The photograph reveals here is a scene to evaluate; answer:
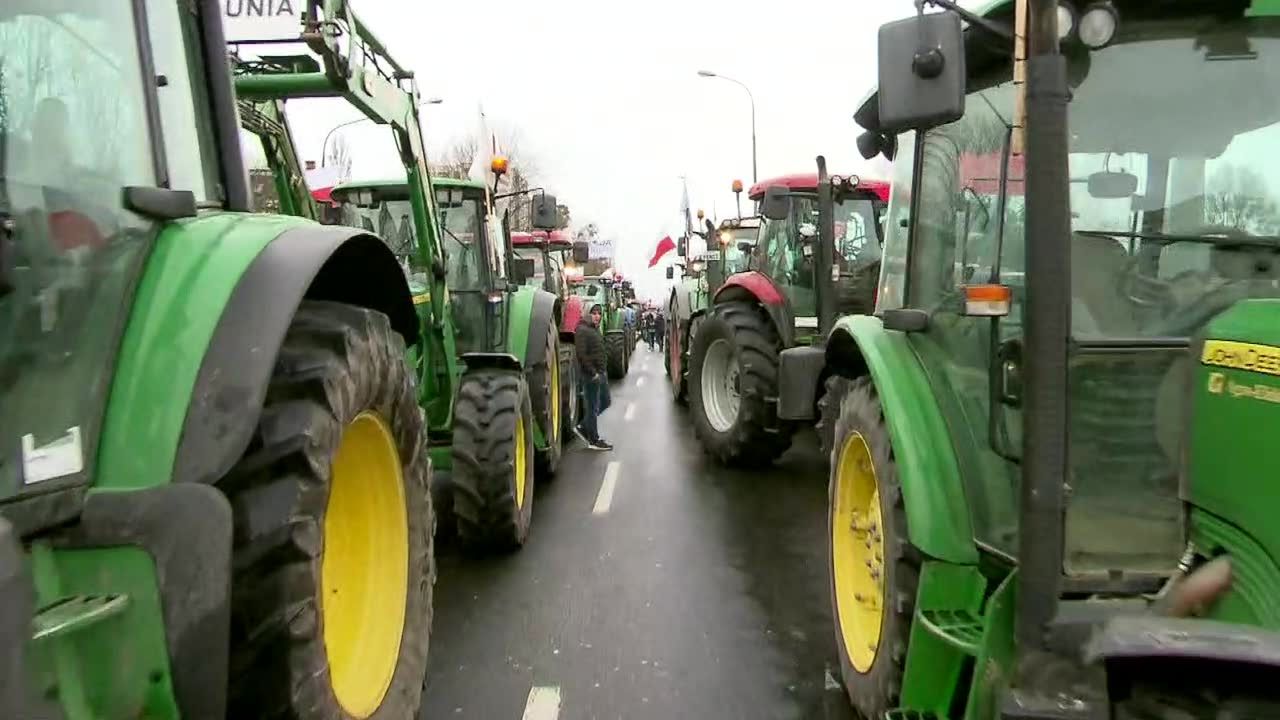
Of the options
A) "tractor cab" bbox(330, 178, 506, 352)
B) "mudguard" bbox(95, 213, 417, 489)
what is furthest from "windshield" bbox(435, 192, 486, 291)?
"mudguard" bbox(95, 213, 417, 489)

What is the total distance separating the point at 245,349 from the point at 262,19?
264 cm

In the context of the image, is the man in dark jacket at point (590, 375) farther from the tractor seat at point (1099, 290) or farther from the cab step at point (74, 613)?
the cab step at point (74, 613)

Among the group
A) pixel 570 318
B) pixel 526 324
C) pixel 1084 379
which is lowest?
pixel 570 318

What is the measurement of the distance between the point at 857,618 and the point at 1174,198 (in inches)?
77.5

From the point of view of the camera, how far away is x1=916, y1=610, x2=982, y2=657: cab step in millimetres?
2469

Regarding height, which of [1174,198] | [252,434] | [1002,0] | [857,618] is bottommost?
[857,618]

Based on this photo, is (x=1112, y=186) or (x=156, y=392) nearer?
(x=156, y=392)

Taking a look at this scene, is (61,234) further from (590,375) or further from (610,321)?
(610,321)

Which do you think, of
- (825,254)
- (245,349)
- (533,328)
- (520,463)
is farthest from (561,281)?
(245,349)

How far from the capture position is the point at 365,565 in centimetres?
281

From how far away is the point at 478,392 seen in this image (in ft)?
18.3

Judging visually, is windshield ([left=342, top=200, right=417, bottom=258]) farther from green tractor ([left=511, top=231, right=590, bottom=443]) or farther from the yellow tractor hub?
green tractor ([left=511, top=231, right=590, bottom=443])

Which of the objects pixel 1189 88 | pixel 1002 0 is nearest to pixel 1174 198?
pixel 1189 88

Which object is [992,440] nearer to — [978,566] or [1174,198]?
[978,566]
